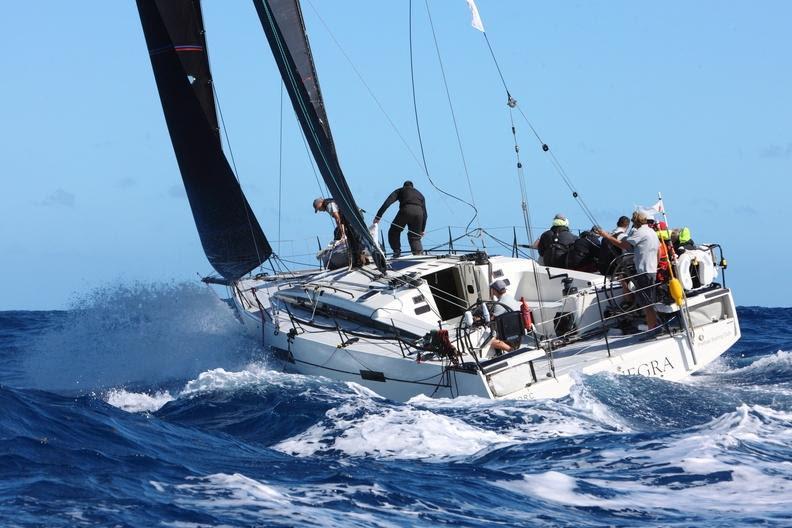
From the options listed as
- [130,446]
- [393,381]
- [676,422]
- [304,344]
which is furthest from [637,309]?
[130,446]

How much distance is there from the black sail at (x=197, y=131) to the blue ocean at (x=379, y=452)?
2.04 meters

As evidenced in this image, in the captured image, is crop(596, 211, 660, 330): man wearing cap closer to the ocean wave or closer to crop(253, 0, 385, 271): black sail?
crop(253, 0, 385, 271): black sail

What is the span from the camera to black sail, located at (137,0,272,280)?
648 inches

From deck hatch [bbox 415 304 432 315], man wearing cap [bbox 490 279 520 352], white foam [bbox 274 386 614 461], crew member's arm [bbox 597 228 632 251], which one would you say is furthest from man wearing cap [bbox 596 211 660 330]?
deck hatch [bbox 415 304 432 315]

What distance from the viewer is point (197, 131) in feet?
54.0

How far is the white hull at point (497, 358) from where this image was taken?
11797 millimetres

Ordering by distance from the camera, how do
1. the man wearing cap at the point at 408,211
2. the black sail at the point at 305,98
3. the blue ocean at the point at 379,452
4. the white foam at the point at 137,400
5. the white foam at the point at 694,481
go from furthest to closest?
the man wearing cap at the point at 408,211 → the black sail at the point at 305,98 → the white foam at the point at 137,400 → the white foam at the point at 694,481 → the blue ocean at the point at 379,452

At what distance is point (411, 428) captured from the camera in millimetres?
10750

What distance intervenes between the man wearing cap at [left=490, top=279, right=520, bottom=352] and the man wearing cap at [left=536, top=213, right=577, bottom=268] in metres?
2.30

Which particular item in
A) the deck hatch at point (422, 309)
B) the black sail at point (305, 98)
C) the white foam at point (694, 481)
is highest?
the black sail at point (305, 98)

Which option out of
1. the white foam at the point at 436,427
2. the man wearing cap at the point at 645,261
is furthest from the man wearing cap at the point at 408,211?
the white foam at the point at 436,427

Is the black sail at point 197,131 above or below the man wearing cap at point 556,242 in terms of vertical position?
above

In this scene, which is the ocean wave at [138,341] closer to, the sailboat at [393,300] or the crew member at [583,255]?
the sailboat at [393,300]

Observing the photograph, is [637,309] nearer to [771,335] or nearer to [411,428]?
[411,428]
